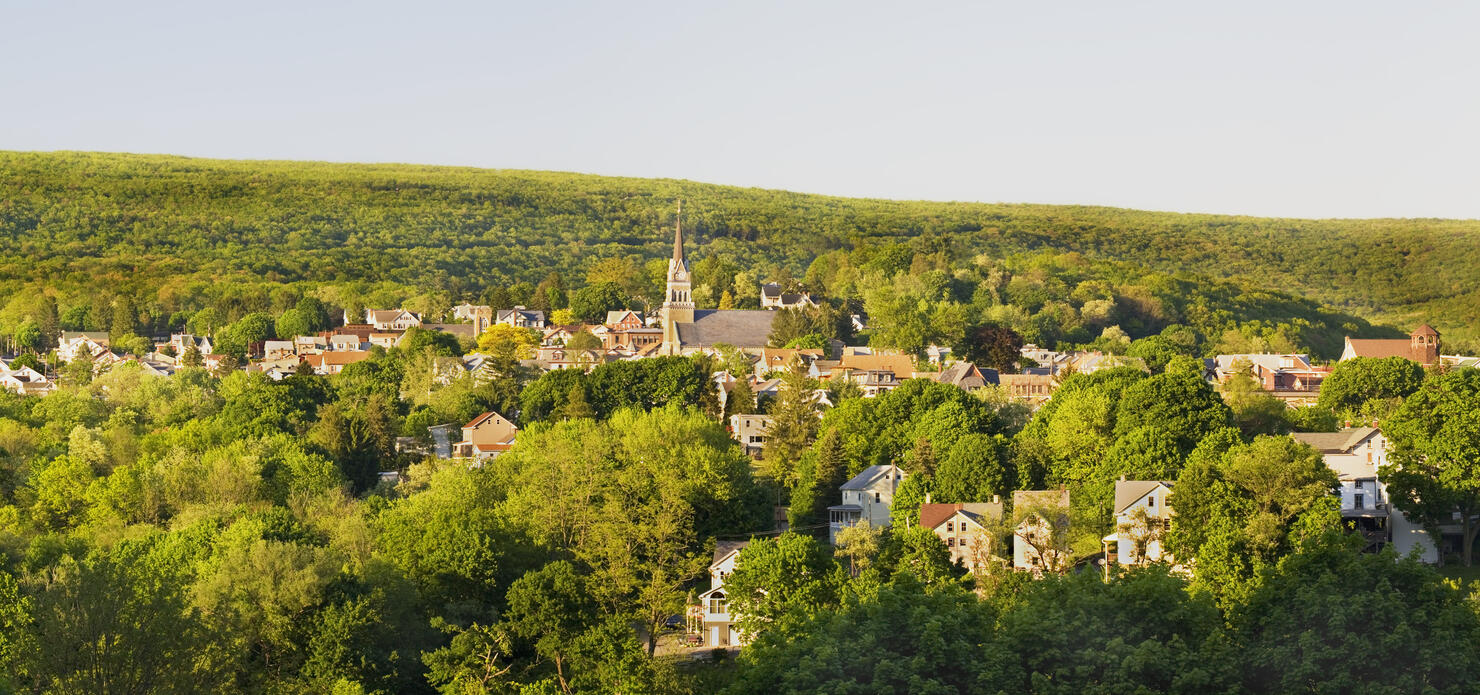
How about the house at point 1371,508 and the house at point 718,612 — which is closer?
the house at point 718,612

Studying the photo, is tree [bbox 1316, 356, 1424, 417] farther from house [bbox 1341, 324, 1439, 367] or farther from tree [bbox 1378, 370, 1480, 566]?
house [bbox 1341, 324, 1439, 367]

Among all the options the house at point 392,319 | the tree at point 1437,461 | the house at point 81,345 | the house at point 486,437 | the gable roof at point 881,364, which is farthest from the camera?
the house at point 392,319

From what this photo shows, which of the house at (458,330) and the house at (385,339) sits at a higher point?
the house at (458,330)

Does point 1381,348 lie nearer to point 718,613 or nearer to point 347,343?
point 718,613

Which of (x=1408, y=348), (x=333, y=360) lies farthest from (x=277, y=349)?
(x=1408, y=348)

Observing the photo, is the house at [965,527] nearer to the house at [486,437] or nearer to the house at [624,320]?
the house at [486,437]

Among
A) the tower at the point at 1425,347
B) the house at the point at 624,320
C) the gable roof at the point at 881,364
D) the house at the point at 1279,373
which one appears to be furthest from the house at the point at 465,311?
the tower at the point at 1425,347

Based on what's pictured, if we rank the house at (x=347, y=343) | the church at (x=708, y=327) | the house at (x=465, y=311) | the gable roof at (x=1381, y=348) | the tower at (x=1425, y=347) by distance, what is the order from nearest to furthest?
the tower at (x=1425, y=347) → the gable roof at (x=1381, y=348) → the church at (x=708, y=327) → the house at (x=347, y=343) → the house at (x=465, y=311)
